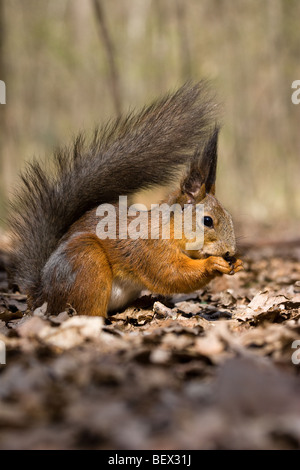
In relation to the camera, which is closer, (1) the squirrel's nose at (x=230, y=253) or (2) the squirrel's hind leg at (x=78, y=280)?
(2) the squirrel's hind leg at (x=78, y=280)

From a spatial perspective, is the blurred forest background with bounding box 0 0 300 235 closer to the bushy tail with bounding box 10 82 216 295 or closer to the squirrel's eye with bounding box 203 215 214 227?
the squirrel's eye with bounding box 203 215 214 227

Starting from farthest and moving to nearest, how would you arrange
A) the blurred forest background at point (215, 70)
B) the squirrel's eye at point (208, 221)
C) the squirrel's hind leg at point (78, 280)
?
1. the blurred forest background at point (215, 70)
2. the squirrel's eye at point (208, 221)
3. the squirrel's hind leg at point (78, 280)

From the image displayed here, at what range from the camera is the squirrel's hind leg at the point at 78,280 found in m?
3.11

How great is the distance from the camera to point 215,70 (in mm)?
15820

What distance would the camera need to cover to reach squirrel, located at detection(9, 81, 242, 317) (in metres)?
3.23

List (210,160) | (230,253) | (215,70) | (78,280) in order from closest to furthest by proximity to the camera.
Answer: (78,280), (230,253), (210,160), (215,70)

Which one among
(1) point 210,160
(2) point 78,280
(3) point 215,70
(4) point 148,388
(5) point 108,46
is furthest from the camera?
(3) point 215,70

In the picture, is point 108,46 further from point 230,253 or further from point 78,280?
point 78,280

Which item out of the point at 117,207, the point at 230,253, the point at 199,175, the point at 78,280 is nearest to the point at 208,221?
the point at 230,253

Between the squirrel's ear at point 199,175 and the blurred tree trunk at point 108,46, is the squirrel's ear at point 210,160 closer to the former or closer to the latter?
the squirrel's ear at point 199,175

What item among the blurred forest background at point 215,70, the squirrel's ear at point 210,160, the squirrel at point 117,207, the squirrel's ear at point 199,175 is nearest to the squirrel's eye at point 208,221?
the squirrel at point 117,207

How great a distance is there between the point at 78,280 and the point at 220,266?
0.94 meters

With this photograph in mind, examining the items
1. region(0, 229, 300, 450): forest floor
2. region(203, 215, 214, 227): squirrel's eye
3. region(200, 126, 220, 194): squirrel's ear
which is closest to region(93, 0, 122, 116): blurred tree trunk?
region(200, 126, 220, 194): squirrel's ear

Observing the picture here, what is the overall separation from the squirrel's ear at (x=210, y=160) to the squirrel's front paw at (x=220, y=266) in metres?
0.65
